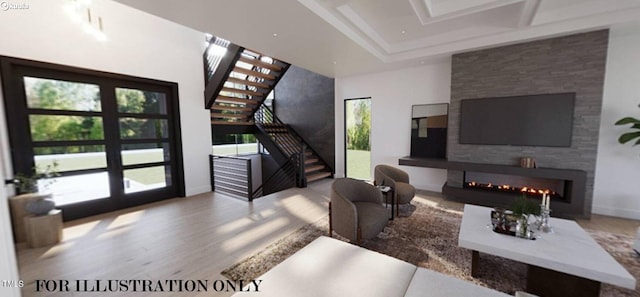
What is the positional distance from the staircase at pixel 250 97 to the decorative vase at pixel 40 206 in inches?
117

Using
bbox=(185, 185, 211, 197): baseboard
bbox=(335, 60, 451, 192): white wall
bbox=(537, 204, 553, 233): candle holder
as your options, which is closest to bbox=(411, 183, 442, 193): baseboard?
bbox=(335, 60, 451, 192): white wall

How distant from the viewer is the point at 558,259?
1.87 metres

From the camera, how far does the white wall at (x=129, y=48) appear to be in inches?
125

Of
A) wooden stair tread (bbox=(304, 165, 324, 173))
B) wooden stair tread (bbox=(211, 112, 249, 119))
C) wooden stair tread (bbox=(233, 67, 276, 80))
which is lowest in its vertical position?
Answer: wooden stair tread (bbox=(304, 165, 324, 173))

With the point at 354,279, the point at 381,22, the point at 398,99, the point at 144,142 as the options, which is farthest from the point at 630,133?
the point at 144,142

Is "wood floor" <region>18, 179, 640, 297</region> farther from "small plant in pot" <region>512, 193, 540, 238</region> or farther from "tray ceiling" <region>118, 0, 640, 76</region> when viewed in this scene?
"tray ceiling" <region>118, 0, 640, 76</region>

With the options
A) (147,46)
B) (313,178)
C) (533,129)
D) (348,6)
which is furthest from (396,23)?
(147,46)

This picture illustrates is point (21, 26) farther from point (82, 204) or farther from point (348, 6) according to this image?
point (348, 6)

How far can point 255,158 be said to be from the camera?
7805mm

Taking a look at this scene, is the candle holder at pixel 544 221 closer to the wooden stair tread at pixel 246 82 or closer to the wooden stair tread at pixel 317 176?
the wooden stair tread at pixel 317 176

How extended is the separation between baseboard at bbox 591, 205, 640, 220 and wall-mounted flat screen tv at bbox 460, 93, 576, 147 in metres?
1.24

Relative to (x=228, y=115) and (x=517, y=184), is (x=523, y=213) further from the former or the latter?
(x=228, y=115)

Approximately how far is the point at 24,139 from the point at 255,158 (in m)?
4.98

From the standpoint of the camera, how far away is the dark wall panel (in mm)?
6703
